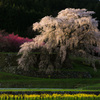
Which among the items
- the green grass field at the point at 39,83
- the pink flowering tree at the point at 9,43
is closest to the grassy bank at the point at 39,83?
the green grass field at the point at 39,83

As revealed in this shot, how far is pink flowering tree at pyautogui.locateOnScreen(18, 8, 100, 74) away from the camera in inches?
1156

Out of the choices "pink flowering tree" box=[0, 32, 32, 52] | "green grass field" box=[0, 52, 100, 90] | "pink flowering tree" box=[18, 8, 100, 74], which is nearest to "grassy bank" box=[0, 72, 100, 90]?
"green grass field" box=[0, 52, 100, 90]

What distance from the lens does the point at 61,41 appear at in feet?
96.2

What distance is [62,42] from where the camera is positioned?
3098 centimetres

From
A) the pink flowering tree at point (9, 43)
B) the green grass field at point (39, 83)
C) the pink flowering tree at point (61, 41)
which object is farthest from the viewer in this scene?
the pink flowering tree at point (9, 43)

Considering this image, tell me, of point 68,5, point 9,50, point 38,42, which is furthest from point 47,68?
point 68,5

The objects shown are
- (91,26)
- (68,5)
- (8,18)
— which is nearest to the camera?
(91,26)

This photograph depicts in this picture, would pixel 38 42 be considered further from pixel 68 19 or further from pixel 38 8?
pixel 38 8

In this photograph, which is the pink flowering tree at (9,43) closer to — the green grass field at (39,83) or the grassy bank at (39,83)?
the green grass field at (39,83)

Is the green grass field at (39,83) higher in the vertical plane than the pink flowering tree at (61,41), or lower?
lower

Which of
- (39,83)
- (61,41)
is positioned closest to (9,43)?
(61,41)

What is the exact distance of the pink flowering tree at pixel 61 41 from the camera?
29359 mm

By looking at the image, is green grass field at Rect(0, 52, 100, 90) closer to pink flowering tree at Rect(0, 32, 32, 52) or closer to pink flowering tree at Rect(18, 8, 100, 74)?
pink flowering tree at Rect(18, 8, 100, 74)

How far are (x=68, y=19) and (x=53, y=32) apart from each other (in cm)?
276
